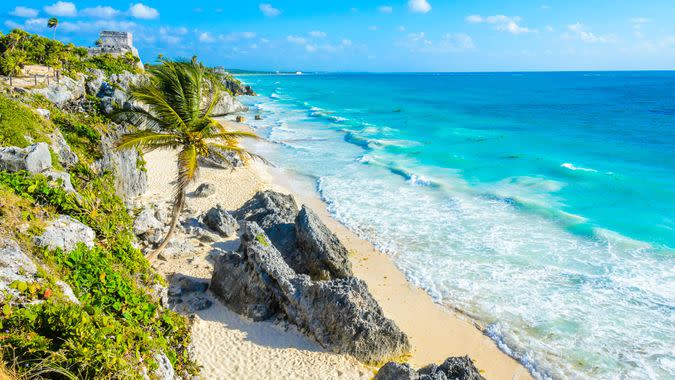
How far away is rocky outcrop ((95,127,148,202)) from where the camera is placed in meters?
15.7

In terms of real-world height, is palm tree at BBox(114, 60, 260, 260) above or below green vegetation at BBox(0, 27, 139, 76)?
below

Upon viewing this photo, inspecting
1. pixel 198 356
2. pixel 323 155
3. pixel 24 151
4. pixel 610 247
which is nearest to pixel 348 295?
pixel 198 356

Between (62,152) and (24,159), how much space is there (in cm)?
330

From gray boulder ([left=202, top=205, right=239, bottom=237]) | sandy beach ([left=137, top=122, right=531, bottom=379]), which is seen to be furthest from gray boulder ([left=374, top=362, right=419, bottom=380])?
gray boulder ([left=202, top=205, right=239, bottom=237])

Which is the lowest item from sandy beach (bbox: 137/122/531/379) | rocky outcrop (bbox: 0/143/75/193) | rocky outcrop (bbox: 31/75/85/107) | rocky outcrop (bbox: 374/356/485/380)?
sandy beach (bbox: 137/122/531/379)

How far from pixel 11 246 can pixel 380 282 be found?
11.5 metres

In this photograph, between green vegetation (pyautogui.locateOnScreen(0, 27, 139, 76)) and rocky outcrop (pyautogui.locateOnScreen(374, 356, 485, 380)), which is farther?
green vegetation (pyautogui.locateOnScreen(0, 27, 139, 76))

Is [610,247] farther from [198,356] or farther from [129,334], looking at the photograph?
[129,334]

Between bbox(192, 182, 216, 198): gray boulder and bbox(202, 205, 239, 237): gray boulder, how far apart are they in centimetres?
473

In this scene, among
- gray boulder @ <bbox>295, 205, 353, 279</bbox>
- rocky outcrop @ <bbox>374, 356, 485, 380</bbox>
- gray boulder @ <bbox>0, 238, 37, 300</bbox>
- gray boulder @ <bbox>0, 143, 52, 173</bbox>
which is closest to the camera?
gray boulder @ <bbox>0, 238, 37, 300</bbox>

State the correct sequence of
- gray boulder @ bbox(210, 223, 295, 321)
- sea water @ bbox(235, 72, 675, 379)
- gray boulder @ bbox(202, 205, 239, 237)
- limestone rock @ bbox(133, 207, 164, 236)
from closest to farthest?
1. gray boulder @ bbox(210, 223, 295, 321)
2. sea water @ bbox(235, 72, 675, 379)
3. limestone rock @ bbox(133, 207, 164, 236)
4. gray boulder @ bbox(202, 205, 239, 237)

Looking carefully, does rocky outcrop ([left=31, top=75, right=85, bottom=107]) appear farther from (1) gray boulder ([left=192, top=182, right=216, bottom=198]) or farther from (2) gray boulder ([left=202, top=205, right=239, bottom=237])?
(2) gray boulder ([left=202, top=205, right=239, bottom=237])

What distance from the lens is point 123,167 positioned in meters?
18.1

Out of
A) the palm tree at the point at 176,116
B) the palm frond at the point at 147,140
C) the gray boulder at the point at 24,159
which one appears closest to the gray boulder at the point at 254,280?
the palm tree at the point at 176,116
